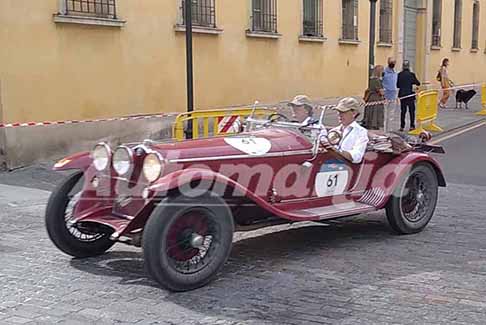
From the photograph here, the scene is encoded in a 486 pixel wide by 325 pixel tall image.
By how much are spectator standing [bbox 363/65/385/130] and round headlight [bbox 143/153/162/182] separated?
10623 mm

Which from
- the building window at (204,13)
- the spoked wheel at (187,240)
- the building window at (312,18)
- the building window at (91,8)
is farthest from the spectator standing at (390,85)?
the spoked wheel at (187,240)

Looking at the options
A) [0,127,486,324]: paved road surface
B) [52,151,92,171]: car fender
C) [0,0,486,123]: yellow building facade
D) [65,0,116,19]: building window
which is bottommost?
[0,127,486,324]: paved road surface

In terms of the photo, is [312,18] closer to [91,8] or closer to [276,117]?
[91,8]

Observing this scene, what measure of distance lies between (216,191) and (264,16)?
12.3 metres

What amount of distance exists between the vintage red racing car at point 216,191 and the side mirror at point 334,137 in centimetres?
1

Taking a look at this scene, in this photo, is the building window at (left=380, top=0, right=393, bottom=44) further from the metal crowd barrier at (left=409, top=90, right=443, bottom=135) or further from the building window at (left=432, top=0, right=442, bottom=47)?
the metal crowd barrier at (left=409, top=90, right=443, bottom=135)

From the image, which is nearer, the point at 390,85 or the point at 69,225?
the point at 69,225

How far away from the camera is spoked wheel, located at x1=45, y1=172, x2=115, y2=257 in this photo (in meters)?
5.77

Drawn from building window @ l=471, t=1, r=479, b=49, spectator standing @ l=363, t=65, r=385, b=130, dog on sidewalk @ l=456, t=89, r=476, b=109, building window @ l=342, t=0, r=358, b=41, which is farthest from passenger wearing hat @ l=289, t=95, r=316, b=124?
building window @ l=471, t=1, r=479, b=49

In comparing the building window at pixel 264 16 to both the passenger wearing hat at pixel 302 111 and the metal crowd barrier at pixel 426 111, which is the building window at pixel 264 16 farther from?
the passenger wearing hat at pixel 302 111

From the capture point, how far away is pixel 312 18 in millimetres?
19219

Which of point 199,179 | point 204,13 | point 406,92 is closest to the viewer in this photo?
point 199,179

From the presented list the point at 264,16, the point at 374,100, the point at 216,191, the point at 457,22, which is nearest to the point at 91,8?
the point at 264,16

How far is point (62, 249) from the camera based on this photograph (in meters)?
5.86
